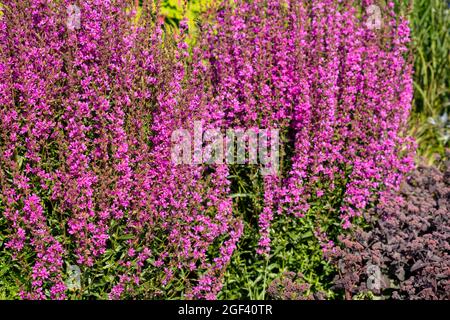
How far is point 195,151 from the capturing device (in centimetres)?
407

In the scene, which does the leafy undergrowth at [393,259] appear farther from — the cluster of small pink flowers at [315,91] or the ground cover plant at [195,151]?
the cluster of small pink flowers at [315,91]

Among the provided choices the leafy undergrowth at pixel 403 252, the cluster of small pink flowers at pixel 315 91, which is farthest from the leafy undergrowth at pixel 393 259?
the cluster of small pink flowers at pixel 315 91

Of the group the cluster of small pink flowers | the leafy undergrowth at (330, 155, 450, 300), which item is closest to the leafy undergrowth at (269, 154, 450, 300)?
the leafy undergrowth at (330, 155, 450, 300)

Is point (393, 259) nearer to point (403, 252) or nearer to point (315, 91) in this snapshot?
point (403, 252)

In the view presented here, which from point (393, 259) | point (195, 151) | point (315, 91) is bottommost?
point (393, 259)

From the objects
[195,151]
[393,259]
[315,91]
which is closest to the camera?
[195,151]

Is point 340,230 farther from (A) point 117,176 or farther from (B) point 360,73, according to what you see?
(A) point 117,176

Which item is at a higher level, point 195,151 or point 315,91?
point 315,91

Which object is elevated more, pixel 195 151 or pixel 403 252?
pixel 195 151

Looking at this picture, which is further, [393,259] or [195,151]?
[393,259]

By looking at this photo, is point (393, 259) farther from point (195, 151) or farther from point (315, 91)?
point (195, 151)

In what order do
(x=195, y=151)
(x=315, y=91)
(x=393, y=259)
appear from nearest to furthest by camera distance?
1. (x=195, y=151)
2. (x=393, y=259)
3. (x=315, y=91)

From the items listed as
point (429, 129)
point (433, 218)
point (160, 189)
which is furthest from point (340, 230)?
point (429, 129)

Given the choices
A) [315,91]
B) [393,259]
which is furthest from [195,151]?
[393,259]
